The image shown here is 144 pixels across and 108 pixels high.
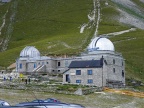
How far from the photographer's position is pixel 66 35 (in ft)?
498

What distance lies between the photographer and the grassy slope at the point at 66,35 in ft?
381

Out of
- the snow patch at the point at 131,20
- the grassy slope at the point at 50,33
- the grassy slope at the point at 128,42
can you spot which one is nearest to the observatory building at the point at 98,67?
the grassy slope at the point at 128,42

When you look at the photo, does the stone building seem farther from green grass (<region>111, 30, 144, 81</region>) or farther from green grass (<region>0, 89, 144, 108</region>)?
green grass (<region>0, 89, 144, 108</region>)

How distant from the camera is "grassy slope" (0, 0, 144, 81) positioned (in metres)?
116

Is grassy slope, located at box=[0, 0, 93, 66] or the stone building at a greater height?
grassy slope, located at box=[0, 0, 93, 66]

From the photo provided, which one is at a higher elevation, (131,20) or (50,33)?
(131,20)

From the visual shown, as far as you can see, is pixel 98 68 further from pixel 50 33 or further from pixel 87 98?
pixel 50 33

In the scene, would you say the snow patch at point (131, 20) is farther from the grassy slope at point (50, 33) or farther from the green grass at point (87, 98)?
the green grass at point (87, 98)

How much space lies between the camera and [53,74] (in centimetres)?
9062

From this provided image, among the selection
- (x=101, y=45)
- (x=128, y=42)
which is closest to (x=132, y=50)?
(x=128, y=42)

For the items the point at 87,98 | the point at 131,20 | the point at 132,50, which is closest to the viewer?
the point at 87,98

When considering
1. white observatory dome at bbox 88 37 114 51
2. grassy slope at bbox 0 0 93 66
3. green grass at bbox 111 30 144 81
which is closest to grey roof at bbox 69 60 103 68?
white observatory dome at bbox 88 37 114 51

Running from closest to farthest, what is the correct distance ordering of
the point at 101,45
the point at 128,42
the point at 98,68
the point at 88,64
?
the point at 98,68 → the point at 88,64 → the point at 101,45 → the point at 128,42

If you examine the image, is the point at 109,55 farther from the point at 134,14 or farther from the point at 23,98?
the point at 134,14
